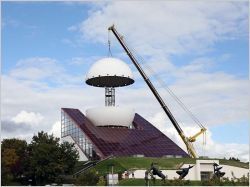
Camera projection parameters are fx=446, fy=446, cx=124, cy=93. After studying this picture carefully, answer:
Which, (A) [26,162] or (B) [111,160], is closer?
(A) [26,162]

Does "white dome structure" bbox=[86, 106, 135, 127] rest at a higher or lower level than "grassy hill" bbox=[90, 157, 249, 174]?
higher

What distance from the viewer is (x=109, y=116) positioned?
228 ft

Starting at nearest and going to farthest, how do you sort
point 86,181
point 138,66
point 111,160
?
point 86,181 → point 111,160 → point 138,66

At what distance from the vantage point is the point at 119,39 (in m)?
76.7

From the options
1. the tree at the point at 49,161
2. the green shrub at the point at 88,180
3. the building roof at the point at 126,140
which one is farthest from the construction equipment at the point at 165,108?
the green shrub at the point at 88,180

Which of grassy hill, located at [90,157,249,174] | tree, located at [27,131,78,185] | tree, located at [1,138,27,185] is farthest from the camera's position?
grassy hill, located at [90,157,249,174]

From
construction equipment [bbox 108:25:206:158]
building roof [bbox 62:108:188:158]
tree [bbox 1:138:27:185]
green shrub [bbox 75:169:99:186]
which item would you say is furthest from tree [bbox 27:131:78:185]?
construction equipment [bbox 108:25:206:158]

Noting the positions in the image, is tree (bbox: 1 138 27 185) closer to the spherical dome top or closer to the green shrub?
the green shrub

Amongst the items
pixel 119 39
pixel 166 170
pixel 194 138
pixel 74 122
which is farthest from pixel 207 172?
pixel 119 39

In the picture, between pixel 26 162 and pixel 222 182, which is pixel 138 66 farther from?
pixel 222 182

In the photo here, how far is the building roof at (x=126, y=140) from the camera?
63250mm

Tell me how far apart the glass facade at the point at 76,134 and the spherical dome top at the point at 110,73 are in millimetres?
7527

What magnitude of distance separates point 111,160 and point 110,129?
37.8ft

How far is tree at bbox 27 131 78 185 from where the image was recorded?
50031 millimetres
